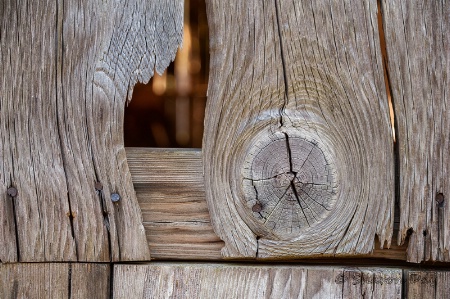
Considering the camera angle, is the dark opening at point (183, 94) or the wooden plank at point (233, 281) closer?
the wooden plank at point (233, 281)

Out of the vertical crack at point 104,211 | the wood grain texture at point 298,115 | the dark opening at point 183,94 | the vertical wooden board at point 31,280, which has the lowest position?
the vertical wooden board at point 31,280

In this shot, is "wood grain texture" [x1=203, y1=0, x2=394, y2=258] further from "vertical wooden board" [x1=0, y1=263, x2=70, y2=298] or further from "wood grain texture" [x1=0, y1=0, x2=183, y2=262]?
"vertical wooden board" [x1=0, y1=263, x2=70, y2=298]

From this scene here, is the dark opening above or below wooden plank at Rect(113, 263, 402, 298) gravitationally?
above

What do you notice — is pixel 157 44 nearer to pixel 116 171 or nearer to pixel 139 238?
pixel 116 171

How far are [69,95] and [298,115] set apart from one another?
2.00 ft

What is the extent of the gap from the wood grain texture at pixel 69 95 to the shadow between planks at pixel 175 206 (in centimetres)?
6

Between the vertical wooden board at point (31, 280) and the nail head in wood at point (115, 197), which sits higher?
the nail head in wood at point (115, 197)

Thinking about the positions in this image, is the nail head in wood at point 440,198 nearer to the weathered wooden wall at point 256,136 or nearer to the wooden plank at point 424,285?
the weathered wooden wall at point 256,136

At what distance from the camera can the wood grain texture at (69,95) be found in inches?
60.5

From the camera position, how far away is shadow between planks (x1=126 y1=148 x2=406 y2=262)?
5.23 ft

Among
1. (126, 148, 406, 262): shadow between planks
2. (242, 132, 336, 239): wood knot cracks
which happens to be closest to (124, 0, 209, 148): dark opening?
(126, 148, 406, 262): shadow between planks

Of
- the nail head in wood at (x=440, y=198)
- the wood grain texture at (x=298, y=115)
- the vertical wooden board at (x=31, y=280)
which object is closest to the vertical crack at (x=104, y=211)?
the vertical wooden board at (x=31, y=280)

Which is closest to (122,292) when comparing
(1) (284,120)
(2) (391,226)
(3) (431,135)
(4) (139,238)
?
(4) (139,238)

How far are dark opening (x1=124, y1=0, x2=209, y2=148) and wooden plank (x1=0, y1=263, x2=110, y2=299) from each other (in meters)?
5.60
